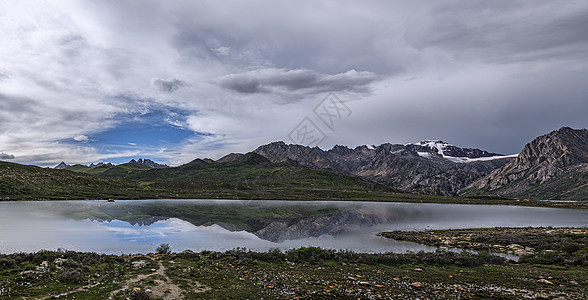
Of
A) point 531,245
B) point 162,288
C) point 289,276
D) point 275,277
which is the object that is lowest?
point 531,245

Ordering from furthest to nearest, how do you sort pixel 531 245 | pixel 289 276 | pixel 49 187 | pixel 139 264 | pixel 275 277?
pixel 49 187 → pixel 531 245 → pixel 139 264 → pixel 289 276 → pixel 275 277

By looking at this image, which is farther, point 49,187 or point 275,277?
point 49,187

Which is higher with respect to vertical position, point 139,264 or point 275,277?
point 139,264

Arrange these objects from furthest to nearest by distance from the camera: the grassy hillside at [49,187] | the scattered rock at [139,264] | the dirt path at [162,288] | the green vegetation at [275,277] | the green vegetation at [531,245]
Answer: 1. the grassy hillside at [49,187]
2. the green vegetation at [531,245]
3. the scattered rock at [139,264]
4. the green vegetation at [275,277]
5. the dirt path at [162,288]

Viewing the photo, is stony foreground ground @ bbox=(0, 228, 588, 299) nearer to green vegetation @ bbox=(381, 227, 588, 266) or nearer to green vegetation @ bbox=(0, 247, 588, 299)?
green vegetation @ bbox=(0, 247, 588, 299)

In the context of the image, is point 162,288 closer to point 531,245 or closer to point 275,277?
point 275,277

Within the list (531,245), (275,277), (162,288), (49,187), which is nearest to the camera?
(162,288)

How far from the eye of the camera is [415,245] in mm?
42344

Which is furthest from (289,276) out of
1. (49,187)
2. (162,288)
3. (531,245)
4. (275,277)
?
(49,187)

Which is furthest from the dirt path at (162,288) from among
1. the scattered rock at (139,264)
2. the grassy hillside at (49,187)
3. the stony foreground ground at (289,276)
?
the grassy hillside at (49,187)

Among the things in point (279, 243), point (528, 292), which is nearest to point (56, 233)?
point (279, 243)

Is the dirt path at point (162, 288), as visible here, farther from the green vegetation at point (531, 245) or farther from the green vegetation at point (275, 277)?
the green vegetation at point (531, 245)

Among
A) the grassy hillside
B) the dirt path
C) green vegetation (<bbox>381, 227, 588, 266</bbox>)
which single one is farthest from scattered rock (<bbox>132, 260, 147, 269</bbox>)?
the grassy hillside

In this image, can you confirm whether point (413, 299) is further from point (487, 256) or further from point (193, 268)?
point (487, 256)
